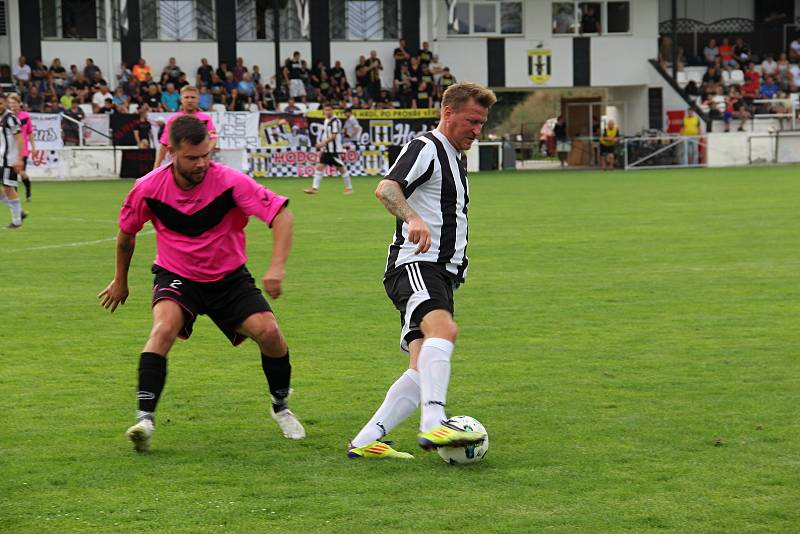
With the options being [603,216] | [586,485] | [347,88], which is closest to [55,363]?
[586,485]

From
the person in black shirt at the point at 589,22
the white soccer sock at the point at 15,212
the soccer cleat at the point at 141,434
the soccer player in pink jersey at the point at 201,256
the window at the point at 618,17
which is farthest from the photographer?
the window at the point at 618,17

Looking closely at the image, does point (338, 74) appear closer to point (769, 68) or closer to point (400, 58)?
point (400, 58)

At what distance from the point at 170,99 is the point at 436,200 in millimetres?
32487

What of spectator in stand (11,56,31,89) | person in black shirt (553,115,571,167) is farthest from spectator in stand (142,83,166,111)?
person in black shirt (553,115,571,167)

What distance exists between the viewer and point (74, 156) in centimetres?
3469

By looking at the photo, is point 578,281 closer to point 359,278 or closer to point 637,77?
point 359,278

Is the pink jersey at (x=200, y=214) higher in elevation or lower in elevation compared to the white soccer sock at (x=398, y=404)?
higher

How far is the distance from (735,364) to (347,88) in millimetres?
34918

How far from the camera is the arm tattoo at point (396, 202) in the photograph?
5625mm

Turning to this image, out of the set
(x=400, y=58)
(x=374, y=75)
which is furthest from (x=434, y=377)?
(x=400, y=58)

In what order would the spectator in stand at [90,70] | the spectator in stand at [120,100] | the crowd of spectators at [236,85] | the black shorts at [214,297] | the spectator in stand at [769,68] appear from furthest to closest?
the spectator in stand at [769,68]
the spectator in stand at [90,70]
the crowd of spectators at [236,85]
the spectator in stand at [120,100]
the black shorts at [214,297]

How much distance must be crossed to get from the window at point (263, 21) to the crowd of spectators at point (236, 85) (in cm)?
140

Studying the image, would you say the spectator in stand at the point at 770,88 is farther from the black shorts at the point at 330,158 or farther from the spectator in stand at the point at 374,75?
the black shorts at the point at 330,158

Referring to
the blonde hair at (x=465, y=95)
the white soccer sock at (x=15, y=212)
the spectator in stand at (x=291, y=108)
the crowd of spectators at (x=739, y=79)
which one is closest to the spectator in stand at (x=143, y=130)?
the spectator in stand at (x=291, y=108)
